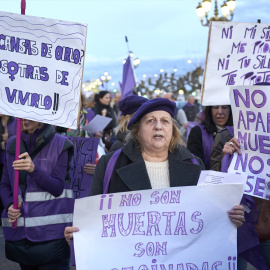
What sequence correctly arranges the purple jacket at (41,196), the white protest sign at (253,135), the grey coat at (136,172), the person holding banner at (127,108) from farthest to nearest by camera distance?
the person holding banner at (127,108) → the purple jacket at (41,196) → the white protest sign at (253,135) → the grey coat at (136,172)

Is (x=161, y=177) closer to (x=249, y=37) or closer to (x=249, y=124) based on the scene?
(x=249, y=124)

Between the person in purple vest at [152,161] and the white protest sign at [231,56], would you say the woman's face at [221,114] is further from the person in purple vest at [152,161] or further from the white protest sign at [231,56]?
the person in purple vest at [152,161]

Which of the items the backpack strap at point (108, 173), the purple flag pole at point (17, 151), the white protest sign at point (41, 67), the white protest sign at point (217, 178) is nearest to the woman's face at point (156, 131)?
the backpack strap at point (108, 173)

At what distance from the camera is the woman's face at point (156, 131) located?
3043mm

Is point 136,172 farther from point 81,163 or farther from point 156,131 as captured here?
point 81,163

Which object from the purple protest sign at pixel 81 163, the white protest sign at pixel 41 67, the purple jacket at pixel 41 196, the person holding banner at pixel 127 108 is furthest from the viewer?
the purple protest sign at pixel 81 163

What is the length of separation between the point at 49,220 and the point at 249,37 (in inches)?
77.6

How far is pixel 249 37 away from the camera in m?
3.85

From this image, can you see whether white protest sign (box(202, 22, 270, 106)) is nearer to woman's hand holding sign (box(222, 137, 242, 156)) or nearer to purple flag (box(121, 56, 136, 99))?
woman's hand holding sign (box(222, 137, 242, 156))

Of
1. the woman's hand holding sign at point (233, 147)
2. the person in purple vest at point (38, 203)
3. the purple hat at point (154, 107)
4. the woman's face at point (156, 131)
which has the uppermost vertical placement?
the purple hat at point (154, 107)

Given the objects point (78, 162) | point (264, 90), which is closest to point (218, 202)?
point (264, 90)

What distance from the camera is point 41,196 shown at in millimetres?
3859

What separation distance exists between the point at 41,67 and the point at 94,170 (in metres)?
0.81

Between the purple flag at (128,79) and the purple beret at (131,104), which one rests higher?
the purple flag at (128,79)
